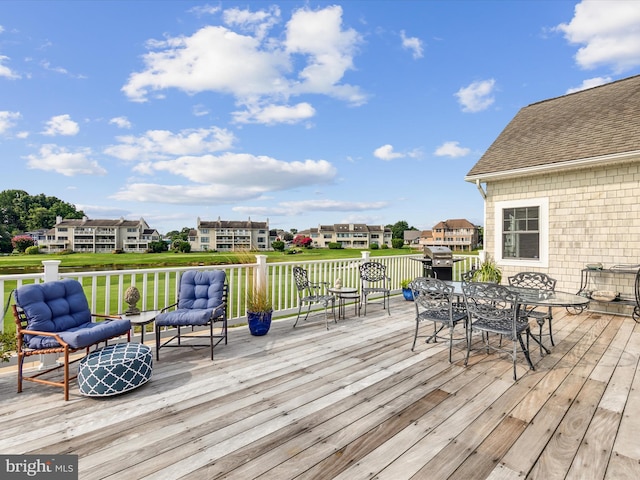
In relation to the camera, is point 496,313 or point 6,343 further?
point 496,313

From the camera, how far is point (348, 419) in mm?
2221

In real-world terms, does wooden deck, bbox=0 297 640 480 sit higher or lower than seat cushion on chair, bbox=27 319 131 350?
lower

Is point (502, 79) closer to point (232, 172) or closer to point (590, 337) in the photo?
point (590, 337)

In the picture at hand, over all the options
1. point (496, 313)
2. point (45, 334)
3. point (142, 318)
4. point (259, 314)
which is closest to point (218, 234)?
point (259, 314)

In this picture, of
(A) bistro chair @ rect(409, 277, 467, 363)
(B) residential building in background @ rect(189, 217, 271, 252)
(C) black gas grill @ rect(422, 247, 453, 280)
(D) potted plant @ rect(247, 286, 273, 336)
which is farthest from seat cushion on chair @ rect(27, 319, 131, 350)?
(B) residential building in background @ rect(189, 217, 271, 252)

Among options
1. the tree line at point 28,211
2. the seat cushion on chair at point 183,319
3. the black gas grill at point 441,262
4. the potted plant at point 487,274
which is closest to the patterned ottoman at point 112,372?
the seat cushion on chair at point 183,319

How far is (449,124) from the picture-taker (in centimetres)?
1148

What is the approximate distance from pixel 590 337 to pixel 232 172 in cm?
1423

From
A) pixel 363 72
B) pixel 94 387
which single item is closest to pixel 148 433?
pixel 94 387

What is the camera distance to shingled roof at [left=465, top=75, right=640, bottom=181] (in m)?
6.03

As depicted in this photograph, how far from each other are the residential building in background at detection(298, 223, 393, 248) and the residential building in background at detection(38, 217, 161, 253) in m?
34.9

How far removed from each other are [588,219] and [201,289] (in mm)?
7427

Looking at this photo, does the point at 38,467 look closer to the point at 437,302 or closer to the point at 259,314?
the point at 259,314

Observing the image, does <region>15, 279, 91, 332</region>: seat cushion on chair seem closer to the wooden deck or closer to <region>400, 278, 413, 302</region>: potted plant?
the wooden deck
